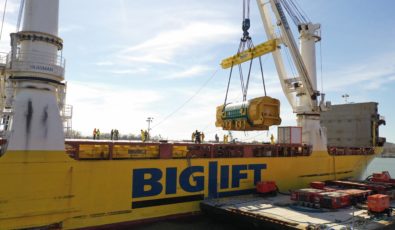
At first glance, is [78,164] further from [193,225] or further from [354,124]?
[354,124]

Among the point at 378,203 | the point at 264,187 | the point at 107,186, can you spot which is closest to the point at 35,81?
the point at 107,186

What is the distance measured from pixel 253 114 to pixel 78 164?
11393mm

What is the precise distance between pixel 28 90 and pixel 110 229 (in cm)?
745

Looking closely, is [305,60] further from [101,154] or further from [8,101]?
[8,101]

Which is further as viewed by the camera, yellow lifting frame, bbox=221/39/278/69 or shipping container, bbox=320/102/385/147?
shipping container, bbox=320/102/385/147

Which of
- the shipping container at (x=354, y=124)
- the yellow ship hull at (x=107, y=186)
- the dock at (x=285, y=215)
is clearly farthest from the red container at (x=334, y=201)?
the shipping container at (x=354, y=124)

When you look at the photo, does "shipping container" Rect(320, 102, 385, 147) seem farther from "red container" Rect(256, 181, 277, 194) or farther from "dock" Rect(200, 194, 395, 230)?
"red container" Rect(256, 181, 277, 194)

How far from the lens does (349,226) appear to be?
1383cm

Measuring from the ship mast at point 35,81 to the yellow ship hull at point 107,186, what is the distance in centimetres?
84

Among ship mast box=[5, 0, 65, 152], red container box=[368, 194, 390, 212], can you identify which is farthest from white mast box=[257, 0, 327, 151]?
ship mast box=[5, 0, 65, 152]

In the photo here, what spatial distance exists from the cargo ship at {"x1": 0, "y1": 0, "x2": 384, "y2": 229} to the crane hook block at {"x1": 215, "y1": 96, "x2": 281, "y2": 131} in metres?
0.08

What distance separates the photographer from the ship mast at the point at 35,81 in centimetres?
1451

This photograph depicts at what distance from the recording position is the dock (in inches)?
559

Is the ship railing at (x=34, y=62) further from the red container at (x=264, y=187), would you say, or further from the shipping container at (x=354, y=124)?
the shipping container at (x=354, y=124)
